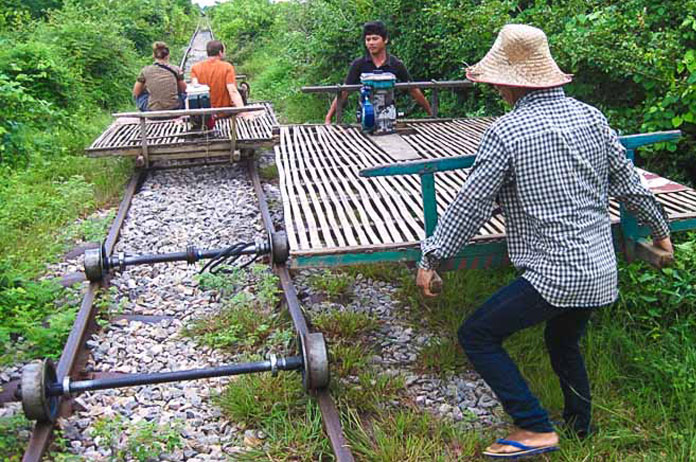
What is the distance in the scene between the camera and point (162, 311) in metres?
5.85

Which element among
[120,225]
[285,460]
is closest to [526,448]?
[285,460]

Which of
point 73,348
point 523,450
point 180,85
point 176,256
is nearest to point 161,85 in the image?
point 180,85

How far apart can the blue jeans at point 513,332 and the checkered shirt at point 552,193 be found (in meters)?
0.10

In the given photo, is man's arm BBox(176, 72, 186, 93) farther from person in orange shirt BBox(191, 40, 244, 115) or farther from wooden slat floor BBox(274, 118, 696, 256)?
wooden slat floor BBox(274, 118, 696, 256)

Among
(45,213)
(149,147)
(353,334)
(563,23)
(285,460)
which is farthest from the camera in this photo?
(149,147)

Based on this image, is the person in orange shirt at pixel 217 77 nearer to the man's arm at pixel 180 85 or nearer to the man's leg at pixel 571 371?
the man's arm at pixel 180 85

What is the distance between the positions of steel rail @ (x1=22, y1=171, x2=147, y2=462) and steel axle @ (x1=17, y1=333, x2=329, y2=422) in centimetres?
9

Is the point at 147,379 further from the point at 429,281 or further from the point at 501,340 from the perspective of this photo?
the point at 501,340

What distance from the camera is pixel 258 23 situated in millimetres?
28891

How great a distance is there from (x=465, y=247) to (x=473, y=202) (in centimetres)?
73

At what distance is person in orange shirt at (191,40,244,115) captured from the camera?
9977 millimetres

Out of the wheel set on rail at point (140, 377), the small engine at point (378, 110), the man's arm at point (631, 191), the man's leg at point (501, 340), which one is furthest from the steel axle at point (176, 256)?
the man's arm at point (631, 191)

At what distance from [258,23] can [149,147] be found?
818 inches

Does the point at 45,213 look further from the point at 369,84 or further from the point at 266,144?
the point at 369,84
